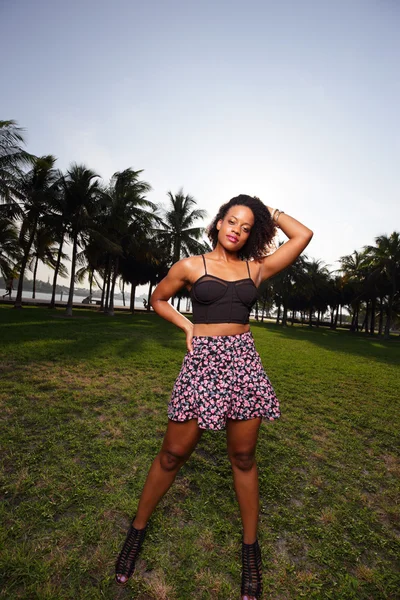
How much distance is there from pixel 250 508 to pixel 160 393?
383 cm

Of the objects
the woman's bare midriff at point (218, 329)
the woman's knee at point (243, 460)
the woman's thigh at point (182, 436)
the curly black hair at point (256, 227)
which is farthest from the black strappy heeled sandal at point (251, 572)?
the curly black hair at point (256, 227)

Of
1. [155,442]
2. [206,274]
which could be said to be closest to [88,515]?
[155,442]

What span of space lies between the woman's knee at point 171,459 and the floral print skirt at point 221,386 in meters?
0.25

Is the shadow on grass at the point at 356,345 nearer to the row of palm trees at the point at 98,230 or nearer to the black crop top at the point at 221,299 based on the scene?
the row of palm trees at the point at 98,230

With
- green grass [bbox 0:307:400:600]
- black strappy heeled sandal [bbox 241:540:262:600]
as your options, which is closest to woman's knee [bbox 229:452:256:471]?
black strappy heeled sandal [bbox 241:540:262:600]

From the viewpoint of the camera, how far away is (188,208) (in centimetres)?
3048

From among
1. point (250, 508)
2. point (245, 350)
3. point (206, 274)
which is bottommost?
point (250, 508)

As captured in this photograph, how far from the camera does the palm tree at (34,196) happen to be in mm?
20484

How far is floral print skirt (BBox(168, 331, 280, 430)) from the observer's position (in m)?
1.95

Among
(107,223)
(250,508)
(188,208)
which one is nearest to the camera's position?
(250,508)

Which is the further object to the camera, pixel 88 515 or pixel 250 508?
pixel 88 515

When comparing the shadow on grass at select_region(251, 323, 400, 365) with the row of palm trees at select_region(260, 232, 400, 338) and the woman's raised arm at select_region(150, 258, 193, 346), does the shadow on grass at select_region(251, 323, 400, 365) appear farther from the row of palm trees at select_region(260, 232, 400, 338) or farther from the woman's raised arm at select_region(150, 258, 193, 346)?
the woman's raised arm at select_region(150, 258, 193, 346)

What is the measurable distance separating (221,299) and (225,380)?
56 centimetres

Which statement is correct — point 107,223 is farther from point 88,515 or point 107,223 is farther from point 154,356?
point 88,515
